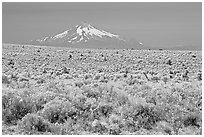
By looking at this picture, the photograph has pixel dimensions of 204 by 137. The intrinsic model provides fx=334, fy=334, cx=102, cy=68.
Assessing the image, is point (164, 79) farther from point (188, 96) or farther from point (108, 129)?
point (108, 129)

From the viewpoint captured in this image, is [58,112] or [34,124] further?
[58,112]

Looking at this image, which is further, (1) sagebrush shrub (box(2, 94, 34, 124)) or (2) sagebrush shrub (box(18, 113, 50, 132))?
(1) sagebrush shrub (box(2, 94, 34, 124))

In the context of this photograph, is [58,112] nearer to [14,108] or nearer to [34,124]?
[34,124]

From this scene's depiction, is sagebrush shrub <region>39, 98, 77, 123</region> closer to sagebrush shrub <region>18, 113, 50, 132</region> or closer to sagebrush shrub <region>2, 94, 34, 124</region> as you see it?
sagebrush shrub <region>18, 113, 50, 132</region>

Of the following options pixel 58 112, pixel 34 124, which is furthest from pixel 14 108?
pixel 34 124

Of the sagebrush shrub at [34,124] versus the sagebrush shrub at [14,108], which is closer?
the sagebrush shrub at [34,124]

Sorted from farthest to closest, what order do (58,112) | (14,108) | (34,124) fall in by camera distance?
(14,108), (58,112), (34,124)

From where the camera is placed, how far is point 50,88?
41.6ft

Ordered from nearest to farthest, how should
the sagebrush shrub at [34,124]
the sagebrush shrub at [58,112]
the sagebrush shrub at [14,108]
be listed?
1. the sagebrush shrub at [34,124]
2. the sagebrush shrub at [58,112]
3. the sagebrush shrub at [14,108]

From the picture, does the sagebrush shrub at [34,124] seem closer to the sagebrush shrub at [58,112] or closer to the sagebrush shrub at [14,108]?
the sagebrush shrub at [58,112]

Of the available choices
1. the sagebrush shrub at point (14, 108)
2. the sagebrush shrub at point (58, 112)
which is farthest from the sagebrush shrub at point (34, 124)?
the sagebrush shrub at point (14, 108)

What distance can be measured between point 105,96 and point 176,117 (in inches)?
112

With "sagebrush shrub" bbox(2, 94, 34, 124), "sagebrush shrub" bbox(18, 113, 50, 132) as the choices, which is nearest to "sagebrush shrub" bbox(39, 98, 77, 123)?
"sagebrush shrub" bbox(18, 113, 50, 132)

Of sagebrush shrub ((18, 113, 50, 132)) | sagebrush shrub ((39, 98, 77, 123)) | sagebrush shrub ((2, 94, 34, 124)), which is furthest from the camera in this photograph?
sagebrush shrub ((2, 94, 34, 124))
